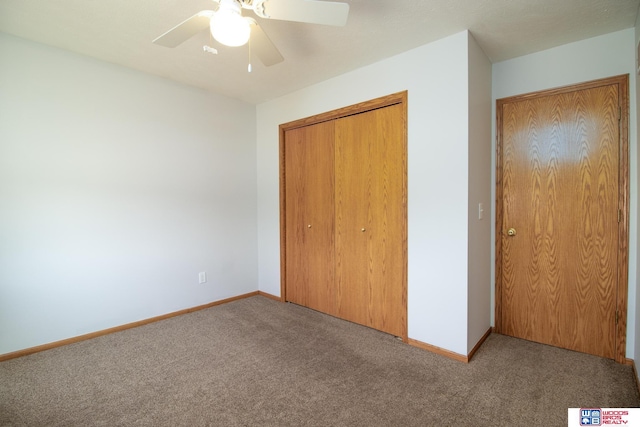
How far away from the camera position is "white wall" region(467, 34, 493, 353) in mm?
2252

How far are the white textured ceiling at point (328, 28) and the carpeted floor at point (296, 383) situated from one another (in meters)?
2.47

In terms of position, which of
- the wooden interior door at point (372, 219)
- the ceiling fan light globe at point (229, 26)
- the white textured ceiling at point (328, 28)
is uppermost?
the white textured ceiling at point (328, 28)

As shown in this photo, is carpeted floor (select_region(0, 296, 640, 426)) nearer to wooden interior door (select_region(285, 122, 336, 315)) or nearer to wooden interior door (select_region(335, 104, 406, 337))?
wooden interior door (select_region(335, 104, 406, 337))

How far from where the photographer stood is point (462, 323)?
2213mm

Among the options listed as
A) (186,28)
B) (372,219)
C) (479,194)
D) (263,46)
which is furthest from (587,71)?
(186,28)

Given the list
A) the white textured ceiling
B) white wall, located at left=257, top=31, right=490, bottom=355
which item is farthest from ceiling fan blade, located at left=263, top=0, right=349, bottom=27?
white wall, located at left=257, top=31, right=490, bottom=355

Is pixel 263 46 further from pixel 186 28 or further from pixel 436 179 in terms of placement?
pixel 436 179

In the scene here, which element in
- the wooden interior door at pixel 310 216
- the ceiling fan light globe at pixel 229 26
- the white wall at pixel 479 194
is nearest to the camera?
the ceiling fan light globe at pixel 229 26

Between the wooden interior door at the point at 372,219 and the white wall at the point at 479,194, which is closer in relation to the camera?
the white wall at the point at 479,194

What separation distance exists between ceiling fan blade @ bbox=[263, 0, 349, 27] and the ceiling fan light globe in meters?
0.16

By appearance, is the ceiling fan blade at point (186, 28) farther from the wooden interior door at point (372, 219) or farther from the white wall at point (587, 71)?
the white wall at point (587, 71)

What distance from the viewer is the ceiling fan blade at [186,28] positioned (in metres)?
1.51

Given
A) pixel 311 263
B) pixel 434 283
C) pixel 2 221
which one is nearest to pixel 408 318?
pixel 434 283

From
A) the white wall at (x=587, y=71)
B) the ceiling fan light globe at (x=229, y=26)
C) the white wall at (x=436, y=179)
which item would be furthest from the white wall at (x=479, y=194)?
the ceiling fan light globe at (x=229, y=26)
